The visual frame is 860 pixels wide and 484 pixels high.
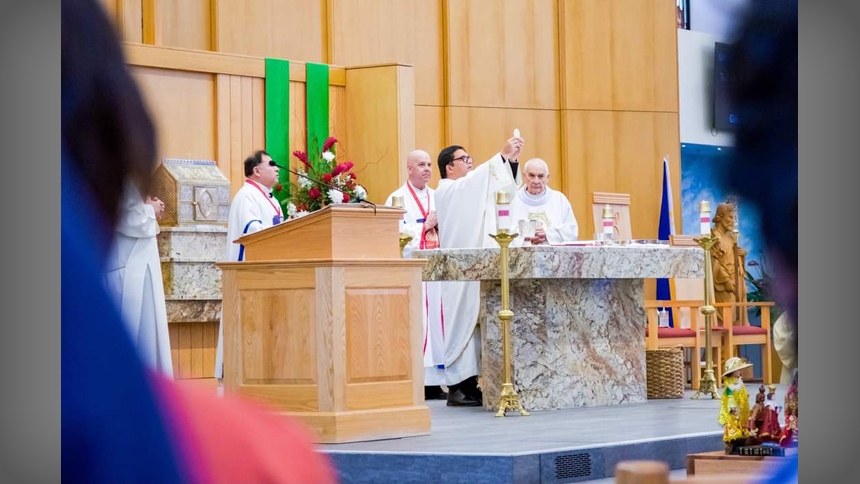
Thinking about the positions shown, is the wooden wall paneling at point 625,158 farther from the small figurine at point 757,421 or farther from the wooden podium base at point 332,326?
the small figurine at point 757,421

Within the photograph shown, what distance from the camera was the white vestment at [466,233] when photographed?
7465 millimetres

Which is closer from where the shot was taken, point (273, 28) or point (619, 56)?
point (273, 28)

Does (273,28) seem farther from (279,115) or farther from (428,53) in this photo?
(428,53)

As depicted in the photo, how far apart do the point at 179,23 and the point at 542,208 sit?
12.3ft

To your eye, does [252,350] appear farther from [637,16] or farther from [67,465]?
[637,16]

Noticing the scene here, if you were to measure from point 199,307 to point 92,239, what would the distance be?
27.5 ft

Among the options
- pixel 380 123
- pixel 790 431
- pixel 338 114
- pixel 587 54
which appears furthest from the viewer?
pixel 587 54

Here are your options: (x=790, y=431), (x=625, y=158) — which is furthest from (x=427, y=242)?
(x=790, y=431)

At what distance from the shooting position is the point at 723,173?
38.7 inches

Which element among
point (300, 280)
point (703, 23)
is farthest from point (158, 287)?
point (703, 23)

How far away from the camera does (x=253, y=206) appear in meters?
8.56

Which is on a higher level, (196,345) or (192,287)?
(192,287)

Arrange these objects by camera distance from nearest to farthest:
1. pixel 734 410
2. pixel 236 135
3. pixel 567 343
Result: 1. pixel 734 410
2. pixel 567 343
3. pixel 236 135

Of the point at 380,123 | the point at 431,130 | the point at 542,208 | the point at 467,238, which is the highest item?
the point at 431,130
